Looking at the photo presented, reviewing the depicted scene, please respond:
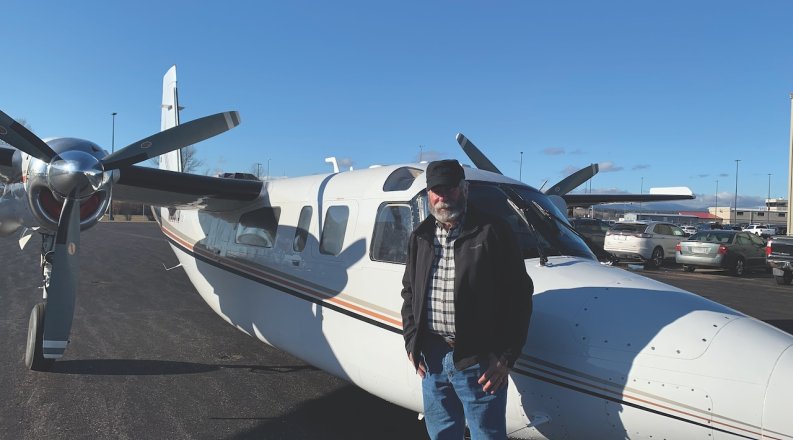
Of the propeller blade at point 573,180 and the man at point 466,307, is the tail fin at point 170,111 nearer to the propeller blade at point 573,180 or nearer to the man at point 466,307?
Answer: the propeller blade at point 573,180

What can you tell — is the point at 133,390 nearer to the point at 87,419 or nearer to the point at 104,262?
the point at 87,419

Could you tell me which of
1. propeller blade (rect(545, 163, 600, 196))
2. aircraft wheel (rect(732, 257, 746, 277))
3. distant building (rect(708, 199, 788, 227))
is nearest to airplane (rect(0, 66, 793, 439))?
propeller blade (rect(545, 163, 600, 196))

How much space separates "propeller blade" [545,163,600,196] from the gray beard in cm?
889

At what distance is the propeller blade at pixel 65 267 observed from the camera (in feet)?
19.5

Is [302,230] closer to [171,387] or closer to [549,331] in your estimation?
[171,387]

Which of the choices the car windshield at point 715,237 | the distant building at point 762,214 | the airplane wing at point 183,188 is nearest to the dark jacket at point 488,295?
the airplane wing at point 183,188

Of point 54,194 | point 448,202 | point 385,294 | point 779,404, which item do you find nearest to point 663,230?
point 385,294

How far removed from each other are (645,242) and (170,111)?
1764 centimetres

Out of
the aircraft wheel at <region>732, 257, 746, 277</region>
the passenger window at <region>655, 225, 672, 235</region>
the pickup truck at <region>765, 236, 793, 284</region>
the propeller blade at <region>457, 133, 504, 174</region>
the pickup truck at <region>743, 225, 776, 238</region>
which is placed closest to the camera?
the propeller blade at <region>457, 133, 504, 174</region>

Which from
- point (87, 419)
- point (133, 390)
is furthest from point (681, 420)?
point (133, 390)

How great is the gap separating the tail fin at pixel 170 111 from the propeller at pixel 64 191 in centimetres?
551

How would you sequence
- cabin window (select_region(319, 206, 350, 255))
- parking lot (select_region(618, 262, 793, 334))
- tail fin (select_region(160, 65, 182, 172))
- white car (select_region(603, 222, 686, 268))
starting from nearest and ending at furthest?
cabin window (select_region(319, 206, 350, 255)) → parking lot (select_region(618, 262, 793, 334)) → tail fin (select_region(160, 65, 182, 172)) → white car (select_region(603, 222, 686, 268))

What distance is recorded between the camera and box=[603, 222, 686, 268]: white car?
20.9m

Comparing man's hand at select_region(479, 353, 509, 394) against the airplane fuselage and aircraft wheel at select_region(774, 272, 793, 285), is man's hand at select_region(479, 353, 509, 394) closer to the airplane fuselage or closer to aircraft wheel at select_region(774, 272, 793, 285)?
the airplane fuselage
